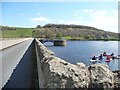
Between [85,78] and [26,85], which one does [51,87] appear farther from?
[26,85]

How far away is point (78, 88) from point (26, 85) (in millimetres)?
11176

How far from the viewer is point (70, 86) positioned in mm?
3328

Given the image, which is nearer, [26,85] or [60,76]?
[60,76]

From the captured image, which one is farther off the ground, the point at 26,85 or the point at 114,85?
the point at 114,85

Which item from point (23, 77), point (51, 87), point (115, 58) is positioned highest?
point (51, 87)

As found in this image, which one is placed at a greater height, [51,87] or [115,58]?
[51,87]

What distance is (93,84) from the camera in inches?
133

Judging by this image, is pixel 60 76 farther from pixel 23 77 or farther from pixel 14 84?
pixel 23 77

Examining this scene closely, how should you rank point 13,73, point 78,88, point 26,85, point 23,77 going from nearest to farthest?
point 78,88 → point 26,85 → point 23,77 → point 13,73

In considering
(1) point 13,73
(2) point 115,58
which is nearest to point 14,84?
(1) point 13,73

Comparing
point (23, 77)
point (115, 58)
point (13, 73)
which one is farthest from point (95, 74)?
point (115, 58)

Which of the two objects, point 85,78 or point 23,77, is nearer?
point 85,78

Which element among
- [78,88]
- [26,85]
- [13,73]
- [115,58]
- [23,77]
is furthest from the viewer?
[115,58]

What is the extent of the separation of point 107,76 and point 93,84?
0.70ft
